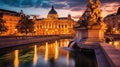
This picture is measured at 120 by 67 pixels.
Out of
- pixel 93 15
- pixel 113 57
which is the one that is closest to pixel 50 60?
pixel 93 15

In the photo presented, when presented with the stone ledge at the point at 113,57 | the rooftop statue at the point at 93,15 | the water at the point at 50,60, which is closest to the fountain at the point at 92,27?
the rooftop statue at the point at 93,15

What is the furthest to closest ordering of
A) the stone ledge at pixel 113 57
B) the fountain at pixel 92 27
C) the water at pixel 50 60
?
the fountain at pixel 92 27
the water at pixel 50 60
the stone ledge at pixel 113 57

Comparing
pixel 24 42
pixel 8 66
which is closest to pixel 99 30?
pixel 8 66

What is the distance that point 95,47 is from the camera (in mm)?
23828

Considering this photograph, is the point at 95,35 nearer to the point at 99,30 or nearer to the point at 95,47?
the point at 99,30

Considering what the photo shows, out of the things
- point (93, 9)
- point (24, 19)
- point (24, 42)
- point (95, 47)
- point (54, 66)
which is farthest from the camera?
point (24, 19)

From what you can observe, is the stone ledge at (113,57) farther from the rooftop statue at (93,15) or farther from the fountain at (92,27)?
the rooftop statue at (93,15)

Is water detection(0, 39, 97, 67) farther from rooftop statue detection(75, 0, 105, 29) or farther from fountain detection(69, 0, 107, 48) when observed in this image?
rooftop statue detection(75, 0, 105, 29)

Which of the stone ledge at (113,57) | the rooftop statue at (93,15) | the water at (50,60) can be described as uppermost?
the rooftop statue at (93,15)

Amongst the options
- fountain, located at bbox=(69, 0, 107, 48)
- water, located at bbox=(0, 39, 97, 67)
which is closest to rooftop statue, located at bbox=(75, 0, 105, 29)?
fountain, located at bbox=(69, 0, 107, 48)

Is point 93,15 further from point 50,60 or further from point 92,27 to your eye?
point 50,60

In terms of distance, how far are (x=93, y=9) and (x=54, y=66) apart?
476 inches

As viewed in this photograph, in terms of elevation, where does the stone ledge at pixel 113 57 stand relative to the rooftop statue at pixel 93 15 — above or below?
below

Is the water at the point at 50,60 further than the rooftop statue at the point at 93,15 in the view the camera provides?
No
